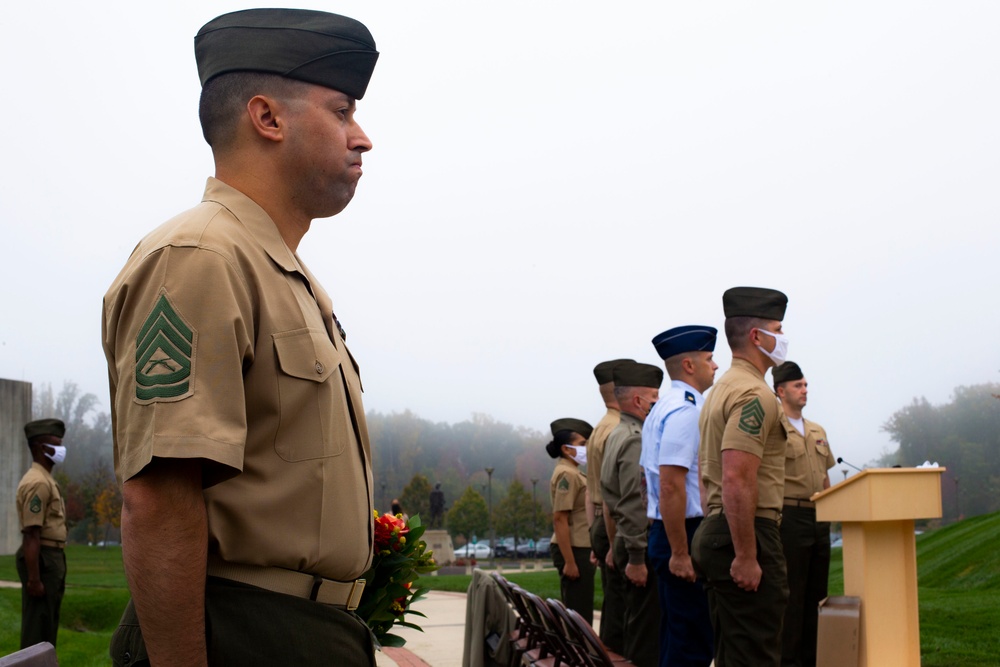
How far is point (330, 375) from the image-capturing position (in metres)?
1.91

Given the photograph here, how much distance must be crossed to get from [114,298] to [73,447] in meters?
83.1

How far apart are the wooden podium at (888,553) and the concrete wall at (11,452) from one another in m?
24.5

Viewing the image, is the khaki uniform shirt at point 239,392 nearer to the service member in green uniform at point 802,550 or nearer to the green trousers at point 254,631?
the green trousers at point 254,631

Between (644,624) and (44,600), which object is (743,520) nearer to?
(644,624)

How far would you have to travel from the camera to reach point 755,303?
5.61 meters

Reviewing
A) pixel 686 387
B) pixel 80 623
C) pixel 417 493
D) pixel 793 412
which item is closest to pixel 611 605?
pixel 793 412

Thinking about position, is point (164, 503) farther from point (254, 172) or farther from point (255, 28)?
point (255, 28)

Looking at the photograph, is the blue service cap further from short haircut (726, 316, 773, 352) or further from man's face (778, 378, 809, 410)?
man's face (778, 378, 809, 410)

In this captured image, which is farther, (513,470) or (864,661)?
(513,470)

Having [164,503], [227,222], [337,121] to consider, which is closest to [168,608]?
[164,503]

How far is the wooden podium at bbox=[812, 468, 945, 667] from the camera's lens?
3.62 meters

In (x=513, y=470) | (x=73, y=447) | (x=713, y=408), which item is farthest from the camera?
(x=513, y=470)

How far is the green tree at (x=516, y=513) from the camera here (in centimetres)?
6469

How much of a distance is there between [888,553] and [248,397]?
2.76 metres
